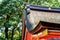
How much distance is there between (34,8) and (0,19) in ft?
18.9

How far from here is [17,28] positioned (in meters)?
14.7

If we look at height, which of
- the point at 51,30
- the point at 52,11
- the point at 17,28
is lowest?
the point at 17,28

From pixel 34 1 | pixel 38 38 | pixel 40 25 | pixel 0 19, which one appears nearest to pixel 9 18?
pixel 0 19

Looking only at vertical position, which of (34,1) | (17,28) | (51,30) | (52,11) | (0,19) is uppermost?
(51,30)

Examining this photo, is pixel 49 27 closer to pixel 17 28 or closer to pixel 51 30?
pixel 51 30

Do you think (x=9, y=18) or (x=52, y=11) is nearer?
(x=52, y=11)

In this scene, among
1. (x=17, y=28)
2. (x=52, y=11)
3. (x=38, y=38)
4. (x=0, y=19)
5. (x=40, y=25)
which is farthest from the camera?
(x=17, y=28)

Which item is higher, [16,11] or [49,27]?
[49,27]

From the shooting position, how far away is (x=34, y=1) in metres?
14.9

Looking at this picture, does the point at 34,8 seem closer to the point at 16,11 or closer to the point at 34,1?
the point at 16,11

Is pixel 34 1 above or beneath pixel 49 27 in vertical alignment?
beneath

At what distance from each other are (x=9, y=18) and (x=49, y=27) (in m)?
9.49

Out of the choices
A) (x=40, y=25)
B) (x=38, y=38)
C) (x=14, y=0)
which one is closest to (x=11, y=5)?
(x=14, y=0)

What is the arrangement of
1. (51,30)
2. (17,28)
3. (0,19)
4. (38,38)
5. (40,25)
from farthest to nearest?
(17,28) → (0,19) → (38,38) → (51,30) → (40,25)
